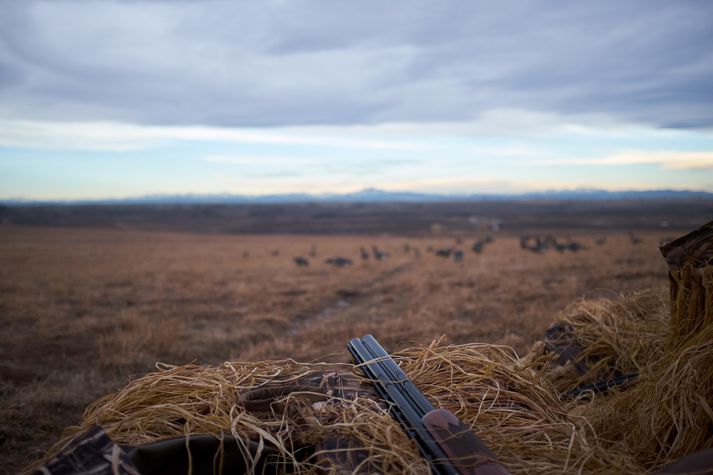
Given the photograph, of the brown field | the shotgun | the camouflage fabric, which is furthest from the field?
the shotgun

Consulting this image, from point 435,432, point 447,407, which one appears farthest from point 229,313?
point 435,432

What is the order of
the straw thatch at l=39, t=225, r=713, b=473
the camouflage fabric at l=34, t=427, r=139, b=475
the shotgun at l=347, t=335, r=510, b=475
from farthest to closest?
the straw thatch at l=39, t=225, r=713, b=473, the shotgun at l=347, t=335, r=510, b=475, the camouflage fabric at l=34, t=427, r=139, b=475

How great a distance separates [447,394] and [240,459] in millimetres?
1295

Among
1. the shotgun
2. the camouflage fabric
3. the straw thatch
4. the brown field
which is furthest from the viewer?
the brown field

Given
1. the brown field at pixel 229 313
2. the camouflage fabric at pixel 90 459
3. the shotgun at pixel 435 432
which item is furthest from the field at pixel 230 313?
the shotgun at pixel 435 432

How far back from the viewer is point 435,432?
2.33m

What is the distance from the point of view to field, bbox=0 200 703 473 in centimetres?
643

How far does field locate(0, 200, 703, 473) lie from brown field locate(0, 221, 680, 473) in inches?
1.4

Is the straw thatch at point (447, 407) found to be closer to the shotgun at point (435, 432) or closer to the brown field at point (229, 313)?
the shotgun at point (435, 432)

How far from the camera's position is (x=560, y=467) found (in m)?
2.36

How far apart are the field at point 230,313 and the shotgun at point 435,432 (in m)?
0.96

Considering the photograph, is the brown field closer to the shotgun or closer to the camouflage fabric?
the camouflage fabric

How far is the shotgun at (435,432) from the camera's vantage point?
2174 mm

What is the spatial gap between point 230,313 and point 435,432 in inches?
399
